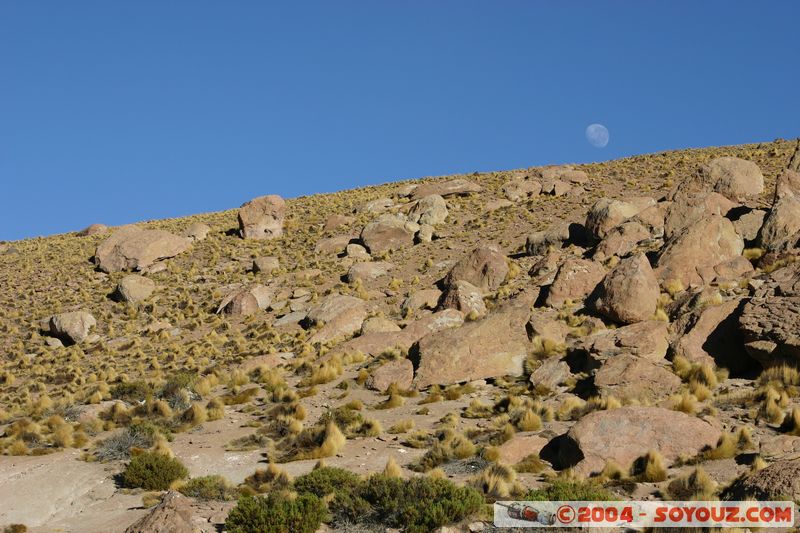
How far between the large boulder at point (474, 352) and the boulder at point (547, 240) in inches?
535

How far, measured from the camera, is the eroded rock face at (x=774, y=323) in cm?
1756

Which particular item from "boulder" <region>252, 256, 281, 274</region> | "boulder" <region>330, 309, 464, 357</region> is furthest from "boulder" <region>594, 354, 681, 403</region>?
"boulder" <region>252, 256, 281, 274</region>

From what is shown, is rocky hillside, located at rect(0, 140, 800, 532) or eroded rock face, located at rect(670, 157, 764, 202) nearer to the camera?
rocky hillside, located at rect(0, 140, 800, 532)

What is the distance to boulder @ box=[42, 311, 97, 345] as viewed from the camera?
36438mm

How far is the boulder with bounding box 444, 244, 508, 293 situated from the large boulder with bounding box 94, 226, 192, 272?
972 inches

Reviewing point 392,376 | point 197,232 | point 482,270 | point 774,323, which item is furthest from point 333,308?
point 197,232

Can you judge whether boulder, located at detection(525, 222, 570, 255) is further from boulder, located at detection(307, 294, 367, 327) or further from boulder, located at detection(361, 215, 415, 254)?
boulder, located at detection(307, 294, 367, 327)

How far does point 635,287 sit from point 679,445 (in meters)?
10.3

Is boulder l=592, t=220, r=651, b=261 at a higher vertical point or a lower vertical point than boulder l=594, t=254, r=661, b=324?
higher

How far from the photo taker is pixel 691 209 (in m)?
30.8

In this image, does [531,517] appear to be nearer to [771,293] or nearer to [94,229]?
[771,293]

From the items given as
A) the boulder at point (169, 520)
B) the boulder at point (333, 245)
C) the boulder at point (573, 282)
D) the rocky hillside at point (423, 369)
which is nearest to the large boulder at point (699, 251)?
the rocky hillside at point (423, 369)

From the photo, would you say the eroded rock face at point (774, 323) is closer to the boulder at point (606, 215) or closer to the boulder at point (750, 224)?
the boulder at point (750, 224)

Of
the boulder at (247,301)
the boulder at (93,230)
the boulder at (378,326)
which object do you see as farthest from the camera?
the boulder at (93,230)
